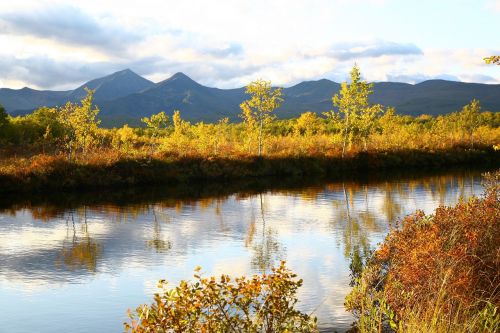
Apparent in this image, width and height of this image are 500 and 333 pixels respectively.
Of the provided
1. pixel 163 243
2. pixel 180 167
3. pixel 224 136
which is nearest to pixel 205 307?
pixel 163 243

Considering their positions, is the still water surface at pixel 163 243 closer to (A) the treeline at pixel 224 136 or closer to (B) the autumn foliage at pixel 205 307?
(B) the autumn foliage at pixel 205 307

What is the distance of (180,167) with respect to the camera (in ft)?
141

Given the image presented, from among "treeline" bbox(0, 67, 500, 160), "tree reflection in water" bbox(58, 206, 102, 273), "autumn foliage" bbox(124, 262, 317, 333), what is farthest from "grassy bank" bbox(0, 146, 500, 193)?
"autumn foliage" bbox(124, 262, 317, 333)

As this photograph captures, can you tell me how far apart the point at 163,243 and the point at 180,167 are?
863 inches

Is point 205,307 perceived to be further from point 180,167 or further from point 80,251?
point 180,167

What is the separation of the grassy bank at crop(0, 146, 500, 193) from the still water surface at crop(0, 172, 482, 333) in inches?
136

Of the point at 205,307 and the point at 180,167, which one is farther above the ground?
the point at 180,167

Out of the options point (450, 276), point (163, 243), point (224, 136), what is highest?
point (224, 136)

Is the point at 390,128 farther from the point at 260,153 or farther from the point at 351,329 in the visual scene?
the point at 351,329

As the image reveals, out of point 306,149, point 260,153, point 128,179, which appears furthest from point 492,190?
point 306,149

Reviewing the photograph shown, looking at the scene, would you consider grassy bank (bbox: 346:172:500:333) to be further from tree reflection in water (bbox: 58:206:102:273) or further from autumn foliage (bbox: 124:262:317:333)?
tree reflection in water (bbox: 58:206:102:273)

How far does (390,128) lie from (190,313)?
198ft

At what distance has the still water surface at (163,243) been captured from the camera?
561 inches

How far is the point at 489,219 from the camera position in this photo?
11.5m
